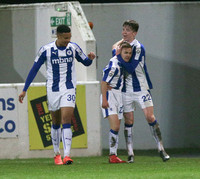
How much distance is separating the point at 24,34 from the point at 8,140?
119 inches

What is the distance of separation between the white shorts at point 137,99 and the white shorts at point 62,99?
77 cm

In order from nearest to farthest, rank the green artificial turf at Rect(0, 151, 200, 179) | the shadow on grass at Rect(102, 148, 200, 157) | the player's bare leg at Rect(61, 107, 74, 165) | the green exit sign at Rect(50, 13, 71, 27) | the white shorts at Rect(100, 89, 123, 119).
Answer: the green artificial turf at Rect(0, 151, 200, 179), the player's bare leg at Rect(61, 107, 74, 165), the white shorts at Rect(100, 89, 123, 119), the green exit sign at Rect(50, 13, 71, 27), the shadow on grass at Rect(102, 148, 200, 157)

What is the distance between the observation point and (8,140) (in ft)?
42.1

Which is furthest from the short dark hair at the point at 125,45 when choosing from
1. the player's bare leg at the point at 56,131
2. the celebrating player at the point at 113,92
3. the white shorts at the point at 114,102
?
the player's bare leg at the point at 56,131

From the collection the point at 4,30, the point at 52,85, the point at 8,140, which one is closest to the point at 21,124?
the point at 8,140

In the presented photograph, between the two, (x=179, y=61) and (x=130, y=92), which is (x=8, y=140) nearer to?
(x=130, y=92)

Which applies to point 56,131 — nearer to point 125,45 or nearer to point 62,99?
point 62,99

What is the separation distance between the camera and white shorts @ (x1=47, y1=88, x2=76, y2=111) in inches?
424

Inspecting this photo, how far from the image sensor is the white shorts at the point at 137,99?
11.0 m

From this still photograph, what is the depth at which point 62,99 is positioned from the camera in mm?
10805

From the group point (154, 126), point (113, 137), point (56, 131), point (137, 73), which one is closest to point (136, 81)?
point (137, 73)

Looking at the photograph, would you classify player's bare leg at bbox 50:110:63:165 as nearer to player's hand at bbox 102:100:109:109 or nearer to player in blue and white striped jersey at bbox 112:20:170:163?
player's hand at bbox 102:100:109:109

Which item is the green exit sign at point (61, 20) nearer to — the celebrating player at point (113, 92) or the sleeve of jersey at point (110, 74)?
the celebrating player at point (113, 92)

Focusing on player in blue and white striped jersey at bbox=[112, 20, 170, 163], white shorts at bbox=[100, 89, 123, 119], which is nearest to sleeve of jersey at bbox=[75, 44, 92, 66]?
player in blue and white striped jersey at bbox=[112, 20, 170, 163]
